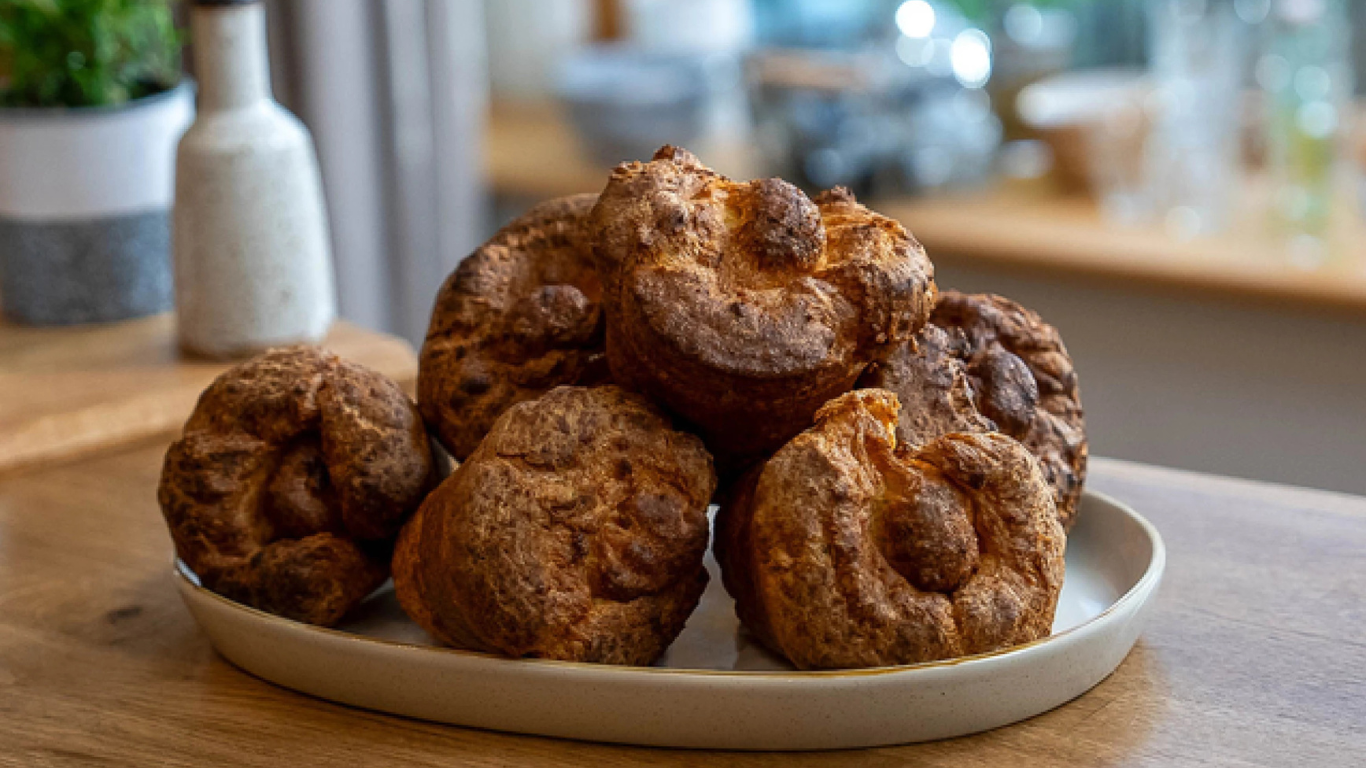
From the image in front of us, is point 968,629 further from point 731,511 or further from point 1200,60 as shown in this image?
point 1200,60

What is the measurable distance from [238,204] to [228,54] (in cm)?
15

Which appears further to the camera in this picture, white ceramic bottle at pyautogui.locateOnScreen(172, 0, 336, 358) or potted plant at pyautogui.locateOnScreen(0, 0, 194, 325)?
potted plant at pyautogui.locateOnScreen(0, 0, 194, 325)

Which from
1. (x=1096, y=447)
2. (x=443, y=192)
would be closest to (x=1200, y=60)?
(x=1096, y=447)

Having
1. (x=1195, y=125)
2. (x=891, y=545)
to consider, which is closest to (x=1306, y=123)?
(x=1195, y=125)

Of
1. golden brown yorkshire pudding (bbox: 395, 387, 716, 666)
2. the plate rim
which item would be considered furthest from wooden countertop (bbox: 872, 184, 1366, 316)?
golden brown yorkshire pudding (bbox: 395, 387, 716, 666)

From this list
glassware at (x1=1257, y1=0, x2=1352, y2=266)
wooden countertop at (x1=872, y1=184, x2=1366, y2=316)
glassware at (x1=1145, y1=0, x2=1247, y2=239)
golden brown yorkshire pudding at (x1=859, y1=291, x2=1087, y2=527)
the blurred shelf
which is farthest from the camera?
the blurred shelf

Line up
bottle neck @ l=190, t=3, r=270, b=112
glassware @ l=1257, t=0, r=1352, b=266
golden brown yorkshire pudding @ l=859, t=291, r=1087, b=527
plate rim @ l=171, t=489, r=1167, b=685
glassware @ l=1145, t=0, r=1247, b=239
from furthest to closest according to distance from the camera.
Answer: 1. glassware @ l=1145, t=0, r=1247, b=239
2. glassware @ l=1257, t=0, r=1352, b=266
3. bottle neck @ l=190, t=3, r=270, b=112
4. golden brown yorkshire pudding @ l=859, t=291, r=1087, b=527
5. plate rim @ l=171, t=489, r=1167, b=685

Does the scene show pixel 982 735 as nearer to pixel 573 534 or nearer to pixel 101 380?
pixel 573 534

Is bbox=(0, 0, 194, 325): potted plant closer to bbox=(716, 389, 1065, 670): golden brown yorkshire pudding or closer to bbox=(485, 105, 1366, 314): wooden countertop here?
bbox=(716, 389, 1065, 670): golden brown yorkshire pudding

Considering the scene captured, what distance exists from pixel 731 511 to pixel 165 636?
377mm

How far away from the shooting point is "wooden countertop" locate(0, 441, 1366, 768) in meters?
0.79

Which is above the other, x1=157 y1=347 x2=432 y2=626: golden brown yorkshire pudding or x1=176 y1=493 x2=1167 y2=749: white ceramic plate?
x1=157 y1=347 x2=432 y2=626: golden brown yorkshire pudding

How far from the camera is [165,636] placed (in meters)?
0.96

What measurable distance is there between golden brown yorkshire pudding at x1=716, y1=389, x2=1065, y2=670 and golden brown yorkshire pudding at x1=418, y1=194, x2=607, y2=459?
0.17 meters
